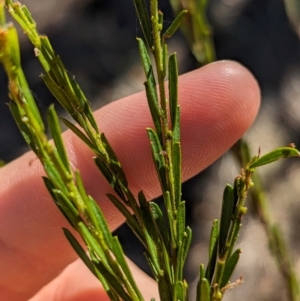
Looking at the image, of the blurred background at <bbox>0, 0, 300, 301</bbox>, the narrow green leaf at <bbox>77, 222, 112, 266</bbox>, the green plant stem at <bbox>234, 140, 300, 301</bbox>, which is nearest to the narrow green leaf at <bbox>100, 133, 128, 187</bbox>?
the narrow green leaf at <bbox>77, 222, 112, 266</bbox>

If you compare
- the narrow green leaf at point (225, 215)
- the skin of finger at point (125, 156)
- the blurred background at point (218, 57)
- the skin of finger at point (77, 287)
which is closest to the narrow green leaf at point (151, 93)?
the narrow green leaf at point (225, 215)

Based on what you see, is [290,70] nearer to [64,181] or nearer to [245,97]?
[245,97]

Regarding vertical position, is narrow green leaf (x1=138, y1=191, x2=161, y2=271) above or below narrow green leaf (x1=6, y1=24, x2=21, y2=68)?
below

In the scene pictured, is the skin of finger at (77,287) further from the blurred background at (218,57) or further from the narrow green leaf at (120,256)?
the narrow green leaf at (120,256)

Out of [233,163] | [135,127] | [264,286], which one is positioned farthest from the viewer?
[233,163]

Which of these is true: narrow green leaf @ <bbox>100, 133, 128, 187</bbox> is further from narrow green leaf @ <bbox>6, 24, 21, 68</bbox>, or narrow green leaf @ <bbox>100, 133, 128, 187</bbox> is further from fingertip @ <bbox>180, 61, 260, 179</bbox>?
fingertip @ <bbox>180, 61, 260, 179</bbox>

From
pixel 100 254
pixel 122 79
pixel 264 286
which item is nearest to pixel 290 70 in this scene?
pixel 122 79
